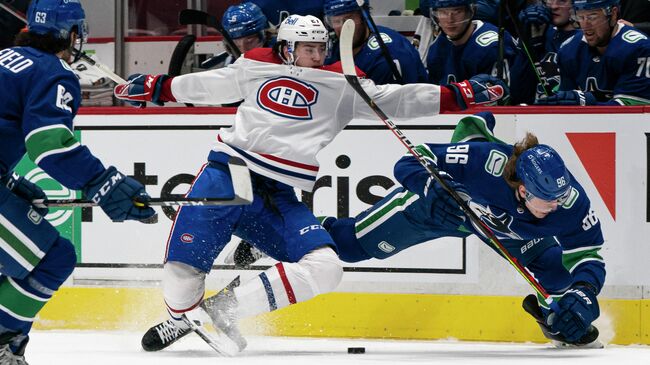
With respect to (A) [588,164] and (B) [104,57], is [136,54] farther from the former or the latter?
(A) [588,164]

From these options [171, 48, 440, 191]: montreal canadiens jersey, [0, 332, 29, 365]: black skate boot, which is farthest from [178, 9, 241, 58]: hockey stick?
[0, 332, 29, 365]: black skate boot

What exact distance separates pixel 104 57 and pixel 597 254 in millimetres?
2974

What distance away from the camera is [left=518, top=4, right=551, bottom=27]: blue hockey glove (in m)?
5.75

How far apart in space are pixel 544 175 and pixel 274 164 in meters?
0.98

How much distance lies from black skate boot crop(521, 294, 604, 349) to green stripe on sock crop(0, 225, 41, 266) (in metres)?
1.79

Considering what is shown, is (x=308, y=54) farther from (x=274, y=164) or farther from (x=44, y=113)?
(x=44, y=113)

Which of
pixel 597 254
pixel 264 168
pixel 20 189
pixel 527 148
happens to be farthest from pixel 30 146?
pixel 597 254

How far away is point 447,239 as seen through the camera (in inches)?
207

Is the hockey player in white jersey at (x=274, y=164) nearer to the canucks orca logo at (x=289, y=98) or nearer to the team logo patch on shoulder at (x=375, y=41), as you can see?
the canucks orca logo at (x=289, y=98)

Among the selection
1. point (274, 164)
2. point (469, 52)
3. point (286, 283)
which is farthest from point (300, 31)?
point (469, 52)

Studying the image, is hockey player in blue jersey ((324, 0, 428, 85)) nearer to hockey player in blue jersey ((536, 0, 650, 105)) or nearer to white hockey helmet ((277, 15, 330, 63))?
hockey player in blue jersey ((536, 0, 650, 105))

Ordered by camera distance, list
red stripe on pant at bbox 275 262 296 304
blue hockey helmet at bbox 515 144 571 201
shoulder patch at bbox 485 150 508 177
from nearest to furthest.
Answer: blue hockey helmet at bbox 515 144 571 201 → red stripe on pant at bbox 275 262 296 304 → shoulder patch at bbox 485 150 508 177

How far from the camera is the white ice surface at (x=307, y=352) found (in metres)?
4.38

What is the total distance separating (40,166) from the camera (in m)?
3.79
